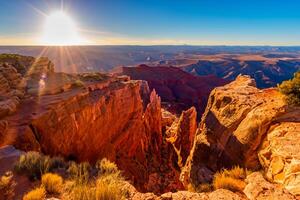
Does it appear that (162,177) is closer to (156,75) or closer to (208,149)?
(208,149)

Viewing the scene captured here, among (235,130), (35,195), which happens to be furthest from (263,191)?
(35,195)

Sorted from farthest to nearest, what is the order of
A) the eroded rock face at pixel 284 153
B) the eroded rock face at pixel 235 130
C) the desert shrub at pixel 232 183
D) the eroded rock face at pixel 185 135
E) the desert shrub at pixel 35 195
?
1. the eroded rock face at pixel 185 135
2. the eroded rock face at pixel 235 130
3. the desert shrub at pixel 232 183
4. the eroded rock face at pixel 284 153
5. the desert shrub at pixel 35 195

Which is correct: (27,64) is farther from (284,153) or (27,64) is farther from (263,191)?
(263,191)

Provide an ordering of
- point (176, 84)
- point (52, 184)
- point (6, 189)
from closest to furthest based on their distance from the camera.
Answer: point (6, 189)
point (52, 184)
point (176, 84)

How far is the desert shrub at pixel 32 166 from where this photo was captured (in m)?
7.24

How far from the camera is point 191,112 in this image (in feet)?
88.8

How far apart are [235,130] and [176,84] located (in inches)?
2741

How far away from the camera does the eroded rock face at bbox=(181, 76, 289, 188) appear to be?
941 cm

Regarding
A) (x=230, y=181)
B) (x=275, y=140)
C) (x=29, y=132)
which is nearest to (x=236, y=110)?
(x=275, y=140)

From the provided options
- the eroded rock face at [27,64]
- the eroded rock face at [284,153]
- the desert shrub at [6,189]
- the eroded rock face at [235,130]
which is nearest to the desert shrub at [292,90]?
the eroded rock face at [235,130]

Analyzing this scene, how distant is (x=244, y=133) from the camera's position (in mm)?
10000

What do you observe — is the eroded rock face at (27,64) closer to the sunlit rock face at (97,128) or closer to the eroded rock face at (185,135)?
the sunlit rock face at (97,128)

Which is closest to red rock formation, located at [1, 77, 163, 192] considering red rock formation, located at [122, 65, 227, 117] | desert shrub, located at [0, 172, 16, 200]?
desert shrub, located at [0, 172, 16, 200]

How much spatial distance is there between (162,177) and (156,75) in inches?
2412
